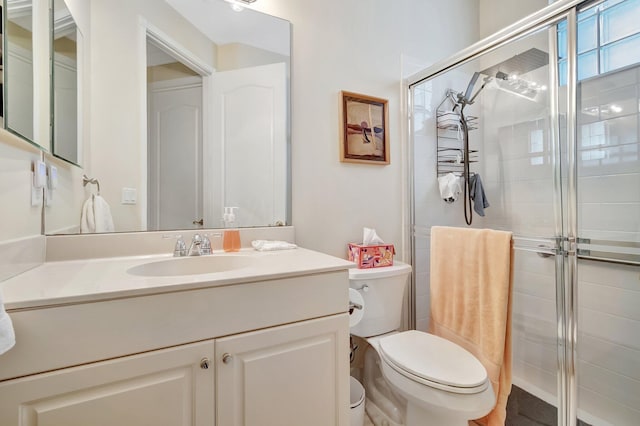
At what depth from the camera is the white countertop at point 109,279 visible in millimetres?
667

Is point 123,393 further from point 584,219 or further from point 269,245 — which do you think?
point 584,219

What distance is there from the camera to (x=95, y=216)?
114 cm

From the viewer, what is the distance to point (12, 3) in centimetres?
80

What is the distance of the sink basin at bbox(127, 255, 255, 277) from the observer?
1079 millimetres

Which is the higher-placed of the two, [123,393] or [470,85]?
[470,85]

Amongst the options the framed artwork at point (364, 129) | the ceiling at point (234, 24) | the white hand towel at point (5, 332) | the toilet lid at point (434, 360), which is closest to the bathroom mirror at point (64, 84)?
the ceiling at point (234, 24)

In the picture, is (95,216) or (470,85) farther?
(470,85)

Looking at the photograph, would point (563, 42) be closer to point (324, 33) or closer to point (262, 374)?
point (324, 33)

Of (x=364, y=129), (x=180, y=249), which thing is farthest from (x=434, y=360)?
(x=364, y=129)

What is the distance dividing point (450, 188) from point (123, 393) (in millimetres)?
1735

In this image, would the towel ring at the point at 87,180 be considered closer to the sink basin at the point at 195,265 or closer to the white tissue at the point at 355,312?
the sink basin at the point at 195,265

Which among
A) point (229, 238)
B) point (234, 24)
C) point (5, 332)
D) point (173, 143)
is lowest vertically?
point (5, 332)

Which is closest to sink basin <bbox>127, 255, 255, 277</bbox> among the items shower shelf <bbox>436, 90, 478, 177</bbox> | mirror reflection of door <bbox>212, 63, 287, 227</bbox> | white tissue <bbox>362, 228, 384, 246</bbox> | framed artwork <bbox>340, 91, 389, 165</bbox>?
mirror reflection of door <bbox>212, 63, 287, 227</bbox>

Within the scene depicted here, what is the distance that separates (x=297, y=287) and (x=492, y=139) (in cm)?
152
